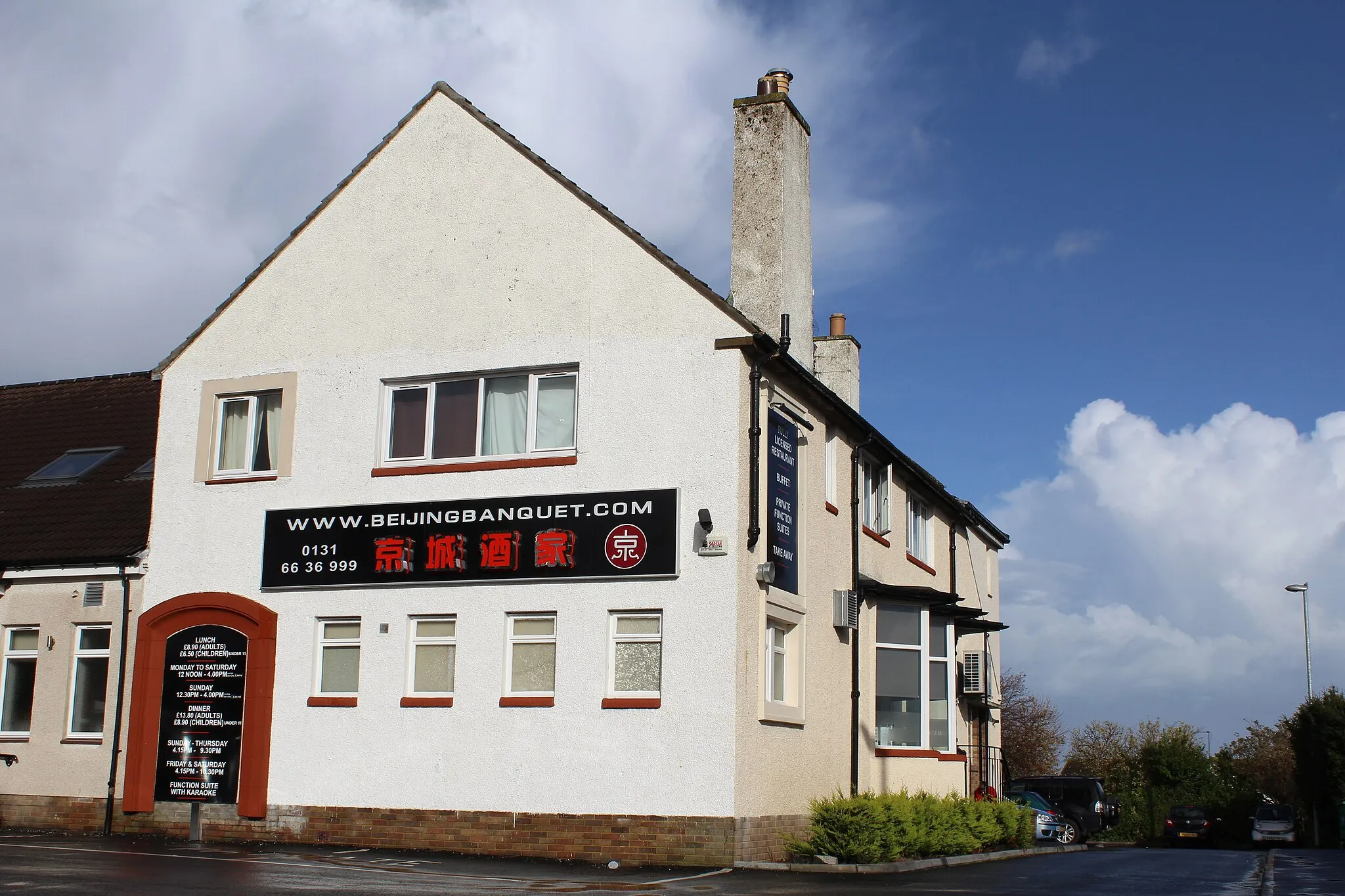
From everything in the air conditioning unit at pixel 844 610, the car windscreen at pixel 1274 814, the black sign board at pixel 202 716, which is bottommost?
the car windscreen at pixel 1274 814

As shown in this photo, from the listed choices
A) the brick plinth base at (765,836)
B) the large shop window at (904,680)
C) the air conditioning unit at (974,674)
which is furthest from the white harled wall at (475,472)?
the air conditioning unit at (974,674)

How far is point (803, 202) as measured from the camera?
74.4ft

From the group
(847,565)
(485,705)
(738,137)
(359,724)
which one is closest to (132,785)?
(359,724)

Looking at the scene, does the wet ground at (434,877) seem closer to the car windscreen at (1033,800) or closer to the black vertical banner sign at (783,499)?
the black vertical banner sign at (783,499)

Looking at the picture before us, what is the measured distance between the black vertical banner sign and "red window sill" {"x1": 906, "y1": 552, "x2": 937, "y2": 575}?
7633mm

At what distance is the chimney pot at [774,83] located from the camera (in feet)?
73.4

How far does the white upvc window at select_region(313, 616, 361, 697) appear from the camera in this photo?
19.0 metres

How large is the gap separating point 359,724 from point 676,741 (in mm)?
4563

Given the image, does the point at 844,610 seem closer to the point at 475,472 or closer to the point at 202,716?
the point at 475,472

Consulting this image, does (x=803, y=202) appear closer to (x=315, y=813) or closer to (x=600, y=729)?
(x=600, y=729)

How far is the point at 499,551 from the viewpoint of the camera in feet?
59.9

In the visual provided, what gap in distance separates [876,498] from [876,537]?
1000 millimetres

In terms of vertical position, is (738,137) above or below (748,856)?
above

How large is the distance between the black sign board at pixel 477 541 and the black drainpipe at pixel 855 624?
4.83m
